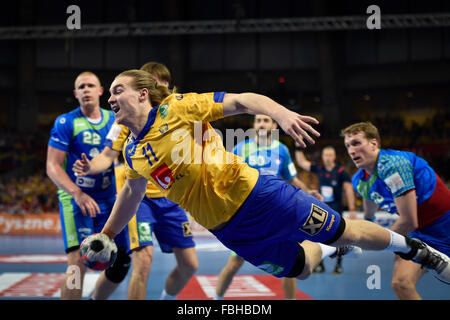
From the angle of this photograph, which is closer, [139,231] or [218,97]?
[218,97]

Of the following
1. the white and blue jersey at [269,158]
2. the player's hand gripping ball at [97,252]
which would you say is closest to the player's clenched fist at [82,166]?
the player's hand gripping ball at [97,252]

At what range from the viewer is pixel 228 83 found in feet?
68.7

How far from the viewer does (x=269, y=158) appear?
16.1 ft

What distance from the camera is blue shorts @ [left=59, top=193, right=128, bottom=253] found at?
3906 millimetres

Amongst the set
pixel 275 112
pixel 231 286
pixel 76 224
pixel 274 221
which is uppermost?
pixel 275 112

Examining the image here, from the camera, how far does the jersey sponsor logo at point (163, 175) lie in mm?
2564

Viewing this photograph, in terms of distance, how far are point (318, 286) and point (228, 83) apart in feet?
53.1

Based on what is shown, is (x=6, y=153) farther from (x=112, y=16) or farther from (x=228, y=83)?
(x=228, y=83)

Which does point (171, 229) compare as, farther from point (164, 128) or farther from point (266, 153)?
point (164, 128)

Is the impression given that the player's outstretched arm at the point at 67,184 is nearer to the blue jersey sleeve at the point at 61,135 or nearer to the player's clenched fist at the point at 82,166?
the blue jersey sleeve at the point at 61,135

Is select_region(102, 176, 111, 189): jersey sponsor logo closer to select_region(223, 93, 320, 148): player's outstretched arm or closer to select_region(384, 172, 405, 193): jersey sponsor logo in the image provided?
select_region(223, 93, 320, 148): player's outstretched arm

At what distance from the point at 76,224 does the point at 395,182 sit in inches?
103

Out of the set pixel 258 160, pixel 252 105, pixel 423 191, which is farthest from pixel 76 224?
pixel 423 191

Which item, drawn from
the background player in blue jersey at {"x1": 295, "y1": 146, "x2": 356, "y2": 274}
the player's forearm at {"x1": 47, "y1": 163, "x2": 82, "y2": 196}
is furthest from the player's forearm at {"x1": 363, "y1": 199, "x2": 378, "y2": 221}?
the background player in blue jersey at {"x1": 295, "y1": 146, "x2": 356, "y2": 274}
